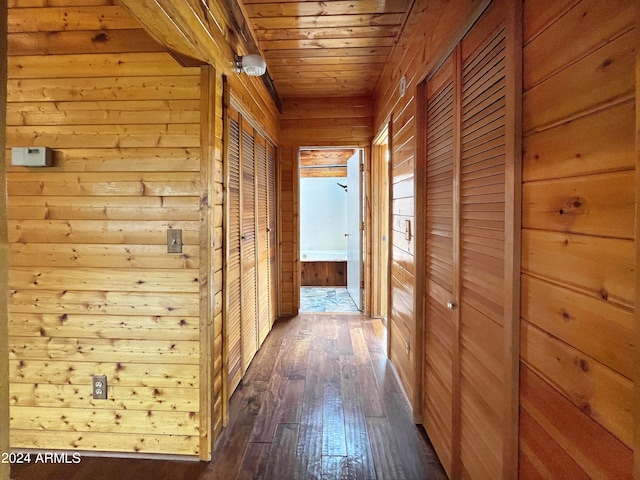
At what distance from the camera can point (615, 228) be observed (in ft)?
2.01

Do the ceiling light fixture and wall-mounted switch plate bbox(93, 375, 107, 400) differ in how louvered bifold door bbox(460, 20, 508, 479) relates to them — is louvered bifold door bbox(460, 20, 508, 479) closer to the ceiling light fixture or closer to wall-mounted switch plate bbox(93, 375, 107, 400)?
the ceiling light fixture

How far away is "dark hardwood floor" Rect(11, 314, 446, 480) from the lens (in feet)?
5.16

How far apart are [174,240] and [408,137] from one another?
61.8 inches

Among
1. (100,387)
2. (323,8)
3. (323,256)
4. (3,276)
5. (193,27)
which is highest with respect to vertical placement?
(323,8)

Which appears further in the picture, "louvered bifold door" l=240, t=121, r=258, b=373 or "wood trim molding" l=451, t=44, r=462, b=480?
"louvered bifold door" l=240, t=121, r=258, b=373

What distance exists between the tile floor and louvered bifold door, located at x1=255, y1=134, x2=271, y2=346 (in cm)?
97

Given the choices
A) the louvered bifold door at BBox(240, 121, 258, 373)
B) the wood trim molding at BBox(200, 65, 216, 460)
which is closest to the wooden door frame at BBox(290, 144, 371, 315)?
the louvered bifold door at BBox(240, 121, 258, 373)

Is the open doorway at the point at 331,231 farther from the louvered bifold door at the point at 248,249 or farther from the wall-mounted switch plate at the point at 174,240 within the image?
the wall-mounted switch plate at the point at 174,240

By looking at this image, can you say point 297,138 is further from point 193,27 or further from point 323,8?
A: point 193,27

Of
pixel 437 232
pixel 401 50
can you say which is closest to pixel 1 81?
pixel 437 232

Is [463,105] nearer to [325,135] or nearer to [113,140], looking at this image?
[113,140]

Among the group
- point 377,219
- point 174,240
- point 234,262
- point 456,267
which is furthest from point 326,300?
point 456,267

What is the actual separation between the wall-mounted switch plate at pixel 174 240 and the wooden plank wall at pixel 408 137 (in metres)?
1.31

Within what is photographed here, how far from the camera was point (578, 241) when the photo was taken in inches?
27.8
